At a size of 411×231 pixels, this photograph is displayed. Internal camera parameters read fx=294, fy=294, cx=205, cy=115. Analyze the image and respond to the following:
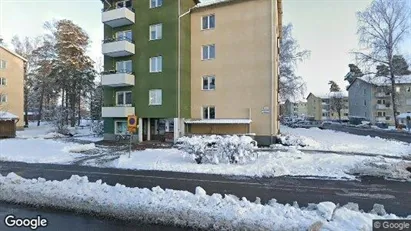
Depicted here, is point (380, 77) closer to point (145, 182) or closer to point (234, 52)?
point (234, 52)

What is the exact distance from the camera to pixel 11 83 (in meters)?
46.4

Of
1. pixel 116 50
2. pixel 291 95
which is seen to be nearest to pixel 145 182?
pixel 116 50

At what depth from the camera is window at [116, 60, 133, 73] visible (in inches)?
1059

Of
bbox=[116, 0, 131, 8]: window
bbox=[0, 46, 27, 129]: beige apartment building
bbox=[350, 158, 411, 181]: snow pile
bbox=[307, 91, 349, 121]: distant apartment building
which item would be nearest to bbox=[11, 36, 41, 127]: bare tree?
bbox=[0, 46, 27, 129]: beige apartment building

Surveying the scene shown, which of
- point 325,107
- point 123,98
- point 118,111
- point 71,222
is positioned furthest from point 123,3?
point 325,107

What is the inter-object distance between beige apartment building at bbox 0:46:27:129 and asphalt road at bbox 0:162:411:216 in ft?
128

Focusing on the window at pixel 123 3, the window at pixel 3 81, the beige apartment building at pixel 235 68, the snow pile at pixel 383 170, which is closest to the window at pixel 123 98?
the beige apartment building at pixel 235 68

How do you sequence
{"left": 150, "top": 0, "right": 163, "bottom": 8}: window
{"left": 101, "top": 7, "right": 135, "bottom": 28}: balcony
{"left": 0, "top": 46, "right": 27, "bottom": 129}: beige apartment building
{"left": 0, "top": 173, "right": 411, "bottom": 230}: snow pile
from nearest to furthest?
{"left": 0, "top": 173, "right": 411, "bottom": 230}: snow pile
{"left": 150, "top": 0, "right": 163, "bottom": 8}: window
{"left": 101, "top": 7, "right": 135, "bottom": 28}: balcony
{"left": 0, "top": 46, "right": 27, "bottom": 129}: beige apartment building

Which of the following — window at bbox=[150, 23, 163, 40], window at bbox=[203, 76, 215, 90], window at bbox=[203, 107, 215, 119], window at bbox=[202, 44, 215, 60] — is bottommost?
window at bbox=[203, 107, 215, 119]

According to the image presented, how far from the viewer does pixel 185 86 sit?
2511 cm

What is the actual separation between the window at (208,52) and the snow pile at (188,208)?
1859cm

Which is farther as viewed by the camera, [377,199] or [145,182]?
[145,182]

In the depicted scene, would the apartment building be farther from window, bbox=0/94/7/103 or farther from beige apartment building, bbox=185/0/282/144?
window, bbox=0/94/7/103

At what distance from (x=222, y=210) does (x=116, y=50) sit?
22.6 m
